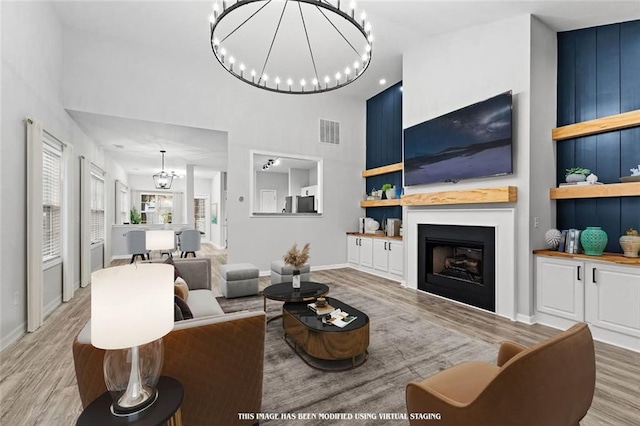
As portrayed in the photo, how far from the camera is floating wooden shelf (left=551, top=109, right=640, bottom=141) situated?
3102mm

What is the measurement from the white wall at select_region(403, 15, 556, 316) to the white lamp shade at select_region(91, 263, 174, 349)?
391cm

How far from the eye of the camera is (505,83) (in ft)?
12.4

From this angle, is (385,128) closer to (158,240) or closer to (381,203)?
(381,203)

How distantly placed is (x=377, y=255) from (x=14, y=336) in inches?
208

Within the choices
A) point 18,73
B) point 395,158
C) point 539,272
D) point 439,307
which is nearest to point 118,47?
point 18,73

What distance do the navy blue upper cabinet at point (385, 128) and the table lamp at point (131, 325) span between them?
5.72m

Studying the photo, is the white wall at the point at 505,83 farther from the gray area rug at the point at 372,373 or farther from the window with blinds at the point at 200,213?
the window with blinds at the point at 200,213

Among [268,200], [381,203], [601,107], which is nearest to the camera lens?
[601,107]

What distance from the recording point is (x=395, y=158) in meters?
6.34

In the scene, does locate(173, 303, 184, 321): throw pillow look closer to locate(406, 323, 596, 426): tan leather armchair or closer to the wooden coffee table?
the wooden coffee table

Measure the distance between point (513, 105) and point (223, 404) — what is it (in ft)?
14.1

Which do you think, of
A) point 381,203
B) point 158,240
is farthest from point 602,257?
A: point 158,240

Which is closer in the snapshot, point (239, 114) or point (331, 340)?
point (331, 340)

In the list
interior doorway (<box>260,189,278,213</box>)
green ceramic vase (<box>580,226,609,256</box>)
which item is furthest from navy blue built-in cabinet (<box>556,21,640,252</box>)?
interior doorway (<box>260,189,278,213</box>)
